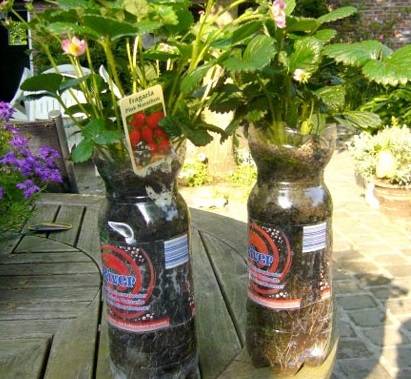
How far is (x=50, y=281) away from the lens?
154 centimetres

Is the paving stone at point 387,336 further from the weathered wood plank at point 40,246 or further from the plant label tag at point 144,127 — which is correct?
the plant label tag at point 144,127

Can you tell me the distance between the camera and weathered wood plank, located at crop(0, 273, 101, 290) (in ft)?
4.97

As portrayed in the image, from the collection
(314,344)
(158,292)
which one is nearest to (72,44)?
(158,292)

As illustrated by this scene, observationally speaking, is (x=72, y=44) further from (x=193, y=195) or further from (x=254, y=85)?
(x=193, y=195)

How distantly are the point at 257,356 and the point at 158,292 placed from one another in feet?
0.83

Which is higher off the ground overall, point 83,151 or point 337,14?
point 337,14

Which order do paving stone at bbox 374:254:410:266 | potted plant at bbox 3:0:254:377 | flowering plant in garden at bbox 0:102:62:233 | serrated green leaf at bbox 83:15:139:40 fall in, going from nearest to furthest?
1. serrated green leaf at bbox 83:15:139:40
2. potted plant at bbox 3:0:254:377
3. flowering plant in garden at bbox 0:102:62:233
4. paving stone at bbox 374:254:410:266

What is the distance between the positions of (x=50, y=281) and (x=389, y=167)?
11.4ft

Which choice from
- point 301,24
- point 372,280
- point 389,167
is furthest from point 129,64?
point 389,167

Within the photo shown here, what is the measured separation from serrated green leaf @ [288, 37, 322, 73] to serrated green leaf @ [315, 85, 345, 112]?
56 millimetres

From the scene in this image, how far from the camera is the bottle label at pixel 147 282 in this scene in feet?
3.20

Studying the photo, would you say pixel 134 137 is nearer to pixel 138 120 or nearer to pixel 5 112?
A: pixel 138 120

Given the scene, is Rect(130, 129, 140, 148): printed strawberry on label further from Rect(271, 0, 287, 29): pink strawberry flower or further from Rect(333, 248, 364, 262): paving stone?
Rect(333, 248, 364, 262): paving stone

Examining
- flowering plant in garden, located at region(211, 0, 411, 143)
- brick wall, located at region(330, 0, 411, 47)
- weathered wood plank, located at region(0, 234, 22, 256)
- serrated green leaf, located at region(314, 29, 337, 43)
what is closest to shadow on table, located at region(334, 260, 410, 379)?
weathered wood plank, located at region(0, 234, 22, 256)
